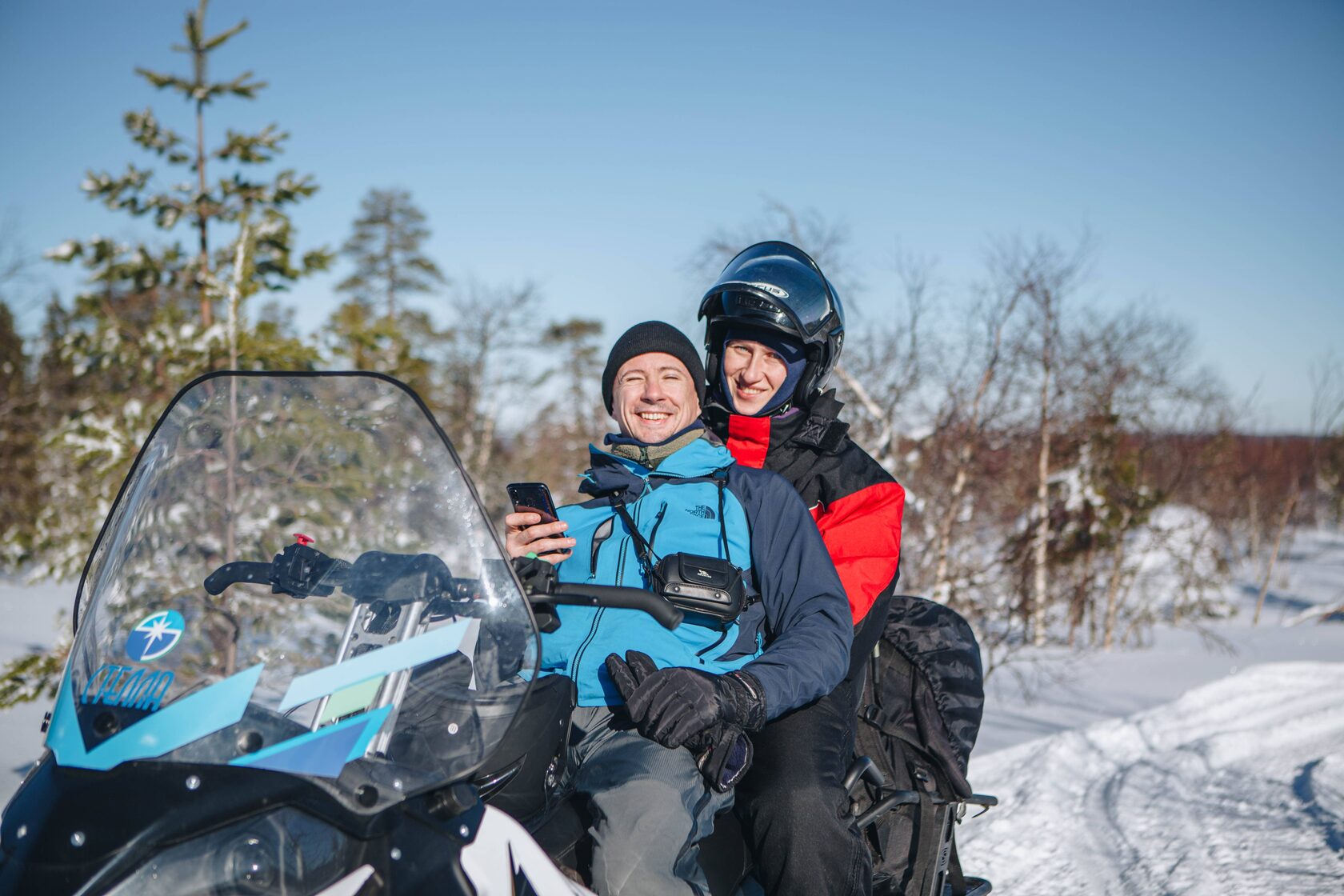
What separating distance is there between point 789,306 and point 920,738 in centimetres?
137

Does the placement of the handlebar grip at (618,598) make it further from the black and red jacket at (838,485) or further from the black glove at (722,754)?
the black and red jacket at (838,485)

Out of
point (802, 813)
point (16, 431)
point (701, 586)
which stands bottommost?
point (802, 813)

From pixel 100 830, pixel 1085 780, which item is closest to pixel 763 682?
pixel 100 830

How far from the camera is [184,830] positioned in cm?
117

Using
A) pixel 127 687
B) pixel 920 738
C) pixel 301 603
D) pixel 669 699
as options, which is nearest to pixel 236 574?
pixel 301 603

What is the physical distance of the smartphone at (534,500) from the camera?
6.03 ft

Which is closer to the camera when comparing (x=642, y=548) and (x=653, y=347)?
(x=642, y=548)

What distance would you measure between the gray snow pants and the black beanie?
996 mm

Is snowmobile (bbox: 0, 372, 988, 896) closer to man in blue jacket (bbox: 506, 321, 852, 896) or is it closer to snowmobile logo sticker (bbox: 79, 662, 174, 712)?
snowmobile logo sticker (bbox: 79, 662, 174, 712)

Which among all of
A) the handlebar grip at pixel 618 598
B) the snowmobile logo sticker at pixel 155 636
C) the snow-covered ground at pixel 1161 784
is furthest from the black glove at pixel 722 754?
the snow-covered ground at pixel 1161 784

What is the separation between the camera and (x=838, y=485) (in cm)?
265

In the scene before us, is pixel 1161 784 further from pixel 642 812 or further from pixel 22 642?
pixel 22 642

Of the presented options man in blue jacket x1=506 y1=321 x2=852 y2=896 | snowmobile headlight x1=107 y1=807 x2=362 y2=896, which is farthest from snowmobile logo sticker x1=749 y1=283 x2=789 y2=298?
snowmobile headlight x1=107 y1=807 x2=362 y2=896

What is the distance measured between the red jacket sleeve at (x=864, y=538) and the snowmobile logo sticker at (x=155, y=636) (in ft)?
5.21
